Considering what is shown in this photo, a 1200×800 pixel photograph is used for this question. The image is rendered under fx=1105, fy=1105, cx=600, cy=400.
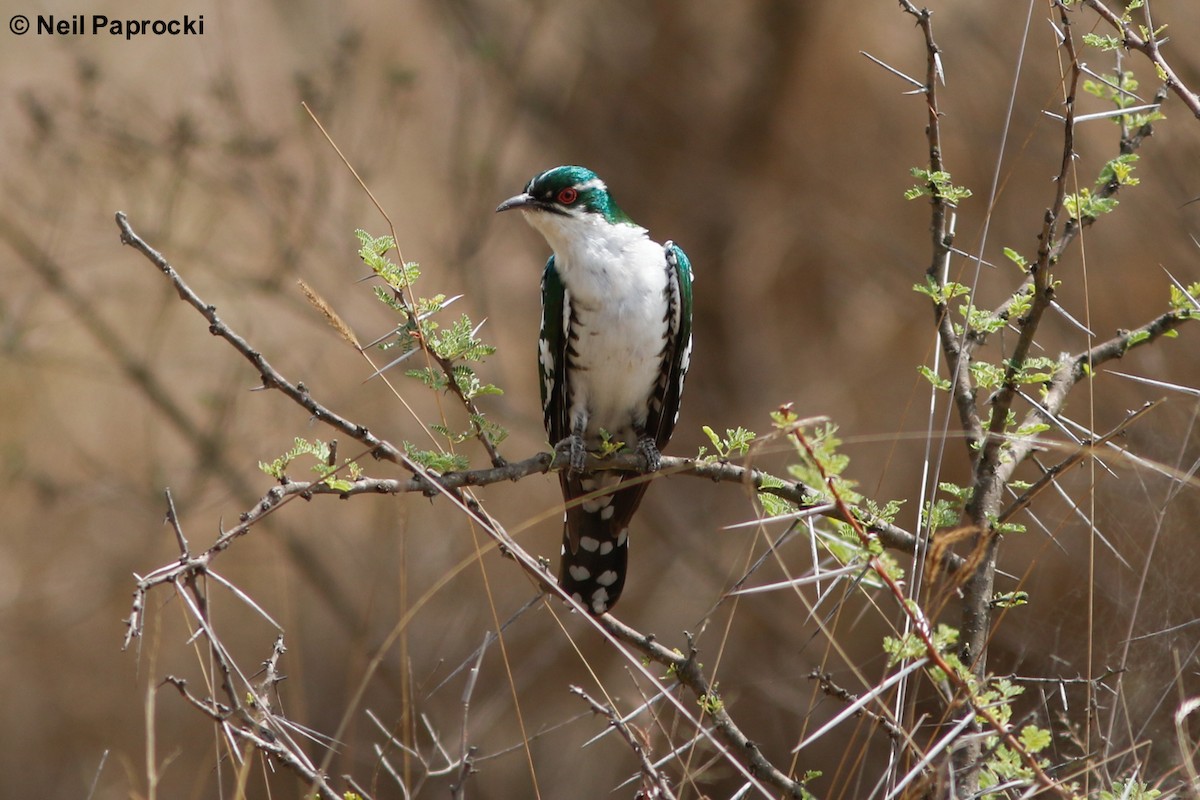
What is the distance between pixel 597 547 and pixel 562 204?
4.22 feet

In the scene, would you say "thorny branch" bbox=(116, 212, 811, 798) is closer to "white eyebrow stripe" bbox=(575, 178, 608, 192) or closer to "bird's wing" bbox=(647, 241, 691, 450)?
"bird's wing" bbox=(647, 241, 691, 450)

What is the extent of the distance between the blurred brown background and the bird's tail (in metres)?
2.11

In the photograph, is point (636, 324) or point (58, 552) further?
point (58, 552)

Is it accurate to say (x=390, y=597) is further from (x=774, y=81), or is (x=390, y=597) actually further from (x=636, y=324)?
(x=636, y=324)

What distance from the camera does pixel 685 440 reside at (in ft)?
26.6

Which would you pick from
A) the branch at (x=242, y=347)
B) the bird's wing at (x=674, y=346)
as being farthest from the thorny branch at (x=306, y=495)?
the bird's wing at (x=674, y=346)

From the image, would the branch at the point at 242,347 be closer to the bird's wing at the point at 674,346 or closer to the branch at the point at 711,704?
the branch at the point at 711,704

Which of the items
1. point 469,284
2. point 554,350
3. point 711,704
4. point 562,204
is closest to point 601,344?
point 554,350

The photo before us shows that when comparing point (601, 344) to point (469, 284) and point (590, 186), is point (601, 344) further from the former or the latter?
point (469, 284)

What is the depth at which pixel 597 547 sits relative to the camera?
409 cm

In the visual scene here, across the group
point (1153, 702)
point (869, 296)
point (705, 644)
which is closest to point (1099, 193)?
point (1153, 702)

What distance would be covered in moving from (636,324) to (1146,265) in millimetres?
4173

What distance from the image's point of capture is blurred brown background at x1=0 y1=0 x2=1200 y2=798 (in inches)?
269

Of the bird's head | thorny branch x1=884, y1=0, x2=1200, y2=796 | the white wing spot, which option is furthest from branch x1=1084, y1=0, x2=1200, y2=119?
the white wing spot
